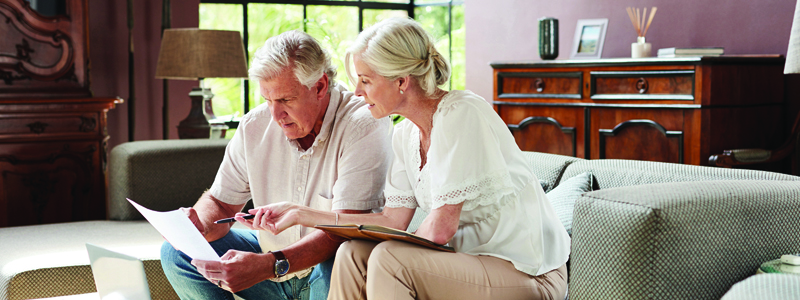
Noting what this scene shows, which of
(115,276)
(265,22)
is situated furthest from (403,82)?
(265,22)

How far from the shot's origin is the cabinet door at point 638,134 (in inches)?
123

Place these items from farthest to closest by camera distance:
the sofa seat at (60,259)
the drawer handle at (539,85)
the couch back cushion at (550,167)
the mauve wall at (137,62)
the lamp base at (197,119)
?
the mauve wall at (137,62), the lamp base at (197,119), the drawer handle at (539,85), the couch back cushion at (550,167), the sofa seat at (60,259)

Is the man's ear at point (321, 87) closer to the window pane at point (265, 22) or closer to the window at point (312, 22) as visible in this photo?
the window at point (312, 22)

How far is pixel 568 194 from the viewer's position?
1.79 meters

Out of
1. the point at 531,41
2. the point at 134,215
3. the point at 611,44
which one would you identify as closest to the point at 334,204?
the point at 134,215

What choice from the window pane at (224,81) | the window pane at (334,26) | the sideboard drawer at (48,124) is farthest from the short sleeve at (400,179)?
the window pane at (334,26)

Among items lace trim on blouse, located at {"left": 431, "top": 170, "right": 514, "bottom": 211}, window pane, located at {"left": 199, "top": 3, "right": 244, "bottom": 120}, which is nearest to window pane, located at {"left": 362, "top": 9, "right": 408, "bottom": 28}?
window pane, located at {"left": 199, "top": 3, "right": 244, "bottom": 120}

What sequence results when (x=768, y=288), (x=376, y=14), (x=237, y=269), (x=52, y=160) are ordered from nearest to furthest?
1. (x=768, y=288)
2. (x=237, y=269)
3. (x=52, y=160)
4. (x=376, y=14)

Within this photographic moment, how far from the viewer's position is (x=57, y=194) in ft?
11.1

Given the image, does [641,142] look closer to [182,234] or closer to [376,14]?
[182,234]

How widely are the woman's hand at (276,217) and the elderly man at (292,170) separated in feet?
0.19

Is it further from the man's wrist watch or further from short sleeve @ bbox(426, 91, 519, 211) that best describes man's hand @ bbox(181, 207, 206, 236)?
short sleeve @ bbox(426, 91, 519, 211)

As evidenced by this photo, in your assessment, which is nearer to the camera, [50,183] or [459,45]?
[50,183]

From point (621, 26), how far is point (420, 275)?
328cm
